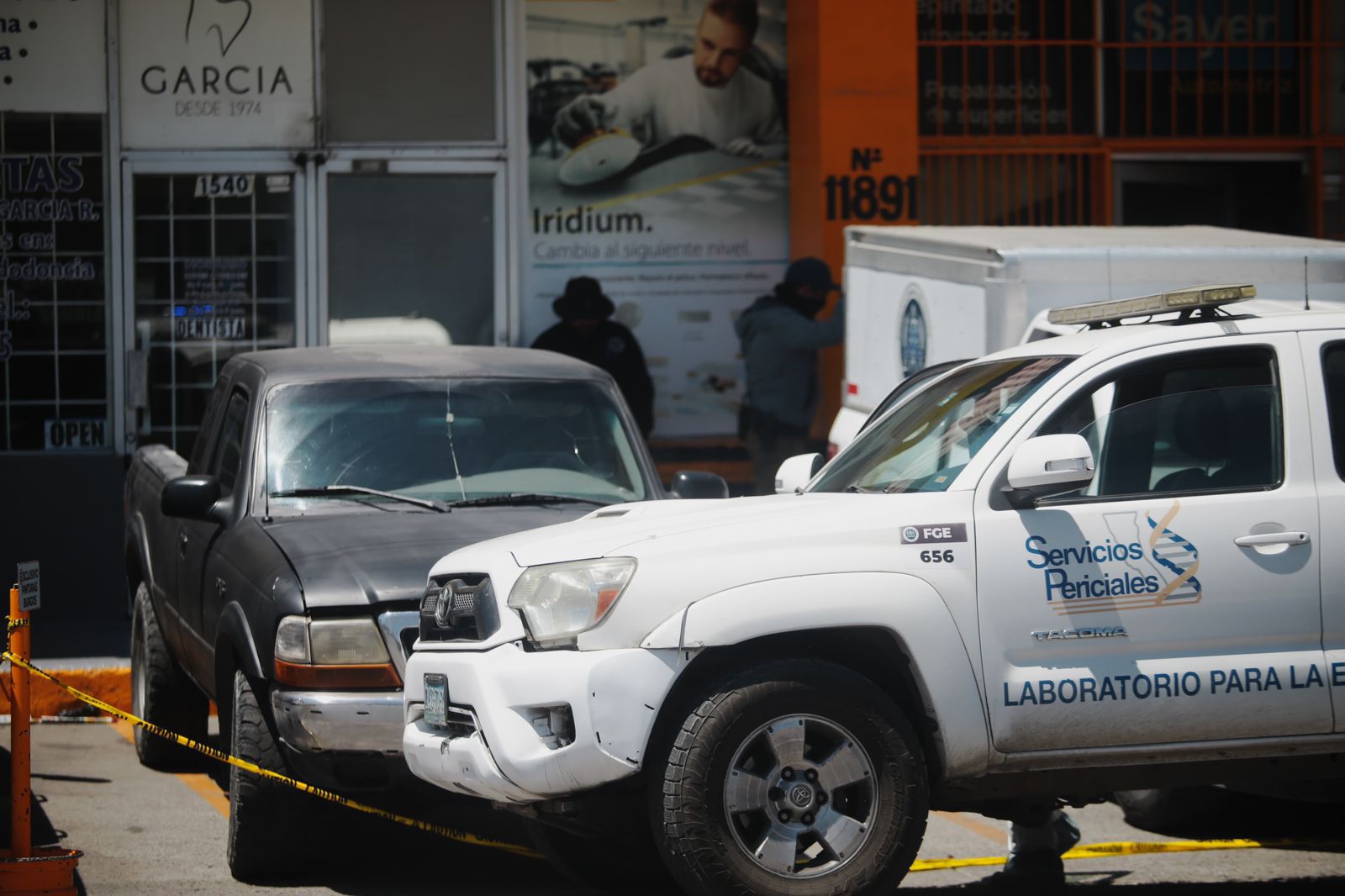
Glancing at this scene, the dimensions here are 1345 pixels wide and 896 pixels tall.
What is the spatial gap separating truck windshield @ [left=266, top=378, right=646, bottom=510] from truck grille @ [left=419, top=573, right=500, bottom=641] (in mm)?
1513

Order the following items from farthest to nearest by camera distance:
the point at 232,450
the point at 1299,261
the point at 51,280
A: the point at 51,280 < the point at 1299,261 < the point at 232,450

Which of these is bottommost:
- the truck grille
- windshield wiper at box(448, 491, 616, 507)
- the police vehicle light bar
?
the truck grille

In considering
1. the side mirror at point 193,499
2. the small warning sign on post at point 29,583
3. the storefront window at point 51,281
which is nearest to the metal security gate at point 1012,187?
the storefront window at point 51,281

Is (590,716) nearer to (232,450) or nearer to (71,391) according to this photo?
(232,450)

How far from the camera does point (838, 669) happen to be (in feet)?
15.9

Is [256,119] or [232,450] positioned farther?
[256,119]

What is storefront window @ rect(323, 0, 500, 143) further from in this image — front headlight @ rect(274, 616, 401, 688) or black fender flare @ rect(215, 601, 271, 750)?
front headlight @ rect(274, 616, 401, 688)

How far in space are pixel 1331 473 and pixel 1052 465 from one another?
0.96m

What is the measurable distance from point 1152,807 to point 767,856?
296 centimetres

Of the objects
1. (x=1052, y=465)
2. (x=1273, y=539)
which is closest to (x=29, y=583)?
(x=1052, y=465)

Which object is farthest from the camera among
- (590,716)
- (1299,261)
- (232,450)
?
(1299,261)

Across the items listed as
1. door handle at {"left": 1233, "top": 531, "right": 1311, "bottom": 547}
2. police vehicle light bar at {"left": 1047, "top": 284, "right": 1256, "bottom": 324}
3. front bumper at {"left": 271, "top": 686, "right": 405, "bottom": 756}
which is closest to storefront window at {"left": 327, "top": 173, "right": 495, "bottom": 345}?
front bumper at {"left": 271, "top": 686, "right": 405, "bottom": 756}

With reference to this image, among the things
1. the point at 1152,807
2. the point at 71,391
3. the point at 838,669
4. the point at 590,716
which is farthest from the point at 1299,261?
the point at 71,391

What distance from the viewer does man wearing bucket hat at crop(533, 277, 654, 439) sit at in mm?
12578
